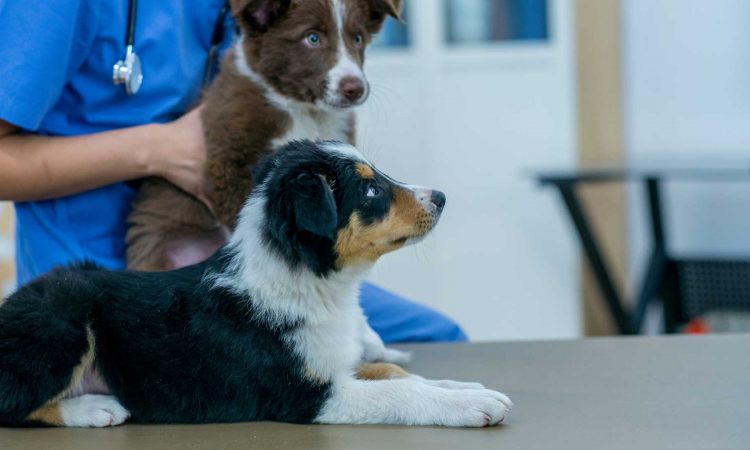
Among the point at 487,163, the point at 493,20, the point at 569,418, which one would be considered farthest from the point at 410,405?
the point at 493,20

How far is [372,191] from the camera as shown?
1.37 m

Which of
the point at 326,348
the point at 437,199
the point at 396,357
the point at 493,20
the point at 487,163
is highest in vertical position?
the point at 493,20

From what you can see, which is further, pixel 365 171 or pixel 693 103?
pixel 693 103

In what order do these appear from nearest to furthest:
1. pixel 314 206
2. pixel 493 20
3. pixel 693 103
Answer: pixel 314 206
pixel 693 103
pixel 493 20

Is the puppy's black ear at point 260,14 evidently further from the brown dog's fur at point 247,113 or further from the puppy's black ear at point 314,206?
the puppy's black ear at point 314,206

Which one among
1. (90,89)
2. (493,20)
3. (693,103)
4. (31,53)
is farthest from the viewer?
→ (493,20)

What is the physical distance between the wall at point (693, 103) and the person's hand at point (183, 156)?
2.46 metres

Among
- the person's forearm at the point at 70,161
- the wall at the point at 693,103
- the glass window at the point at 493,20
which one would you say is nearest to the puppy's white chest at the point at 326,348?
the person's forearm at the point at 70,161

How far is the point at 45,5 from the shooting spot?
1.64m

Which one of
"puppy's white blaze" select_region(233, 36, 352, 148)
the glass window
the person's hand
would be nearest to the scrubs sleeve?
the person's hand

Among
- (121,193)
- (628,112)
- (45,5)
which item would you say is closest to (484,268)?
(628,112)

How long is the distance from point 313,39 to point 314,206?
0.63m

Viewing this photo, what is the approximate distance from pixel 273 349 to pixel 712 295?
278 cm

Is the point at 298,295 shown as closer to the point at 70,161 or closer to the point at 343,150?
the point at 343,150
